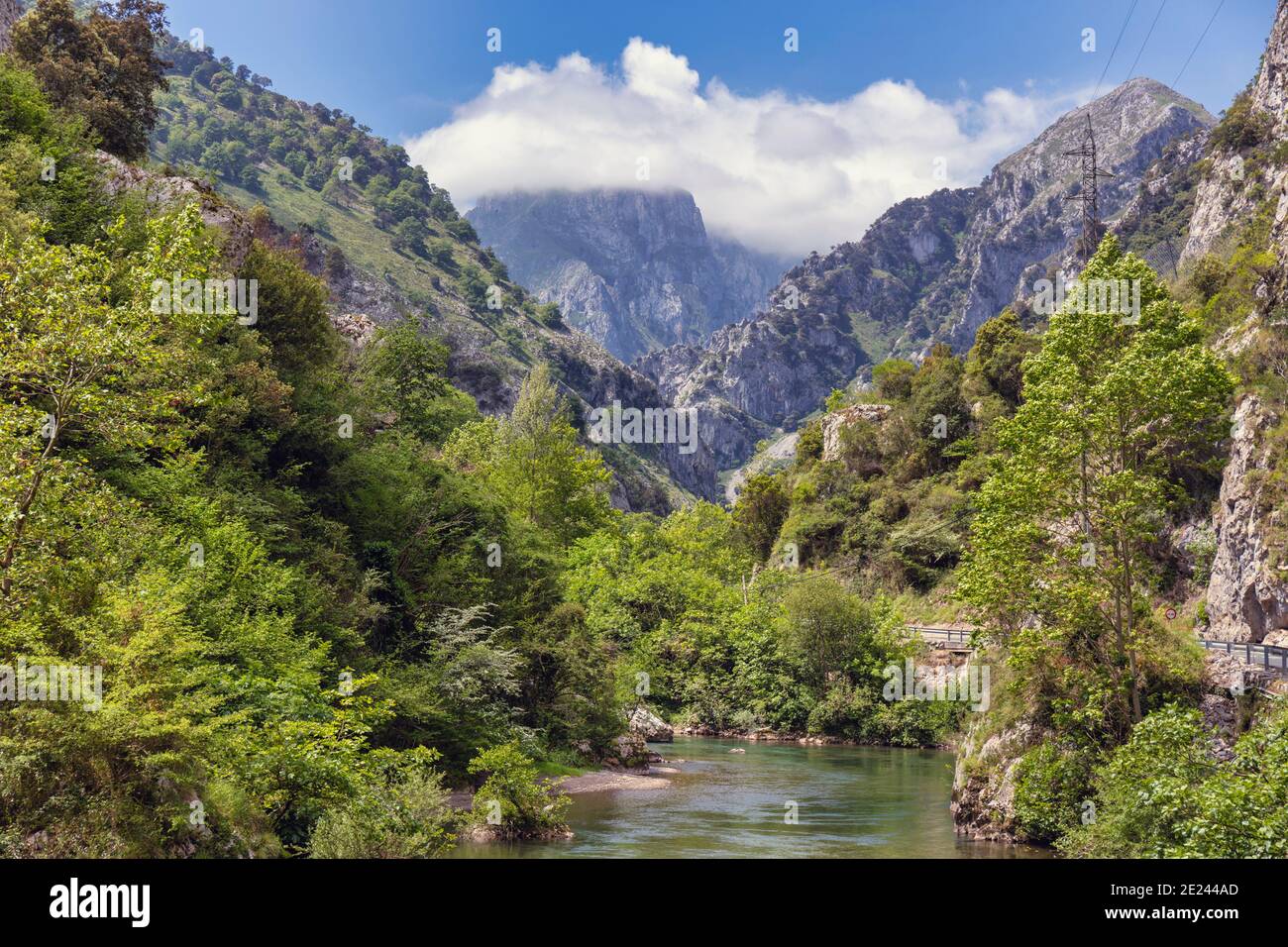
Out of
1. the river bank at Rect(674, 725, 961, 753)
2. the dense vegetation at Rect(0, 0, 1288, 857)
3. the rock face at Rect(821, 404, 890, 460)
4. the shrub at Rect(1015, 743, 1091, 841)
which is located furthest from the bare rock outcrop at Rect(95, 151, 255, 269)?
the rock face at Rect(821, 404, 890, 460)

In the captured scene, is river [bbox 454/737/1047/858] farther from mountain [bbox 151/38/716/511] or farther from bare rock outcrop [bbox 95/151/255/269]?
mountain [bbox 151/38/716/511]

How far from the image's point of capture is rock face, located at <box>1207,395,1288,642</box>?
2923 centimetres

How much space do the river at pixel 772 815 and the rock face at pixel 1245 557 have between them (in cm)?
1090

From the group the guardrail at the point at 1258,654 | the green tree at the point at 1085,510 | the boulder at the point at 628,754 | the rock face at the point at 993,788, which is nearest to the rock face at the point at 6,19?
the boulder at the point at 628,754

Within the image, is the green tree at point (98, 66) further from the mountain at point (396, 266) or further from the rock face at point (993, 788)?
the mountain at point (396, 266)

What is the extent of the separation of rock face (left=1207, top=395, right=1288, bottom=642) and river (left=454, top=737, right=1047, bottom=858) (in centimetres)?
1090

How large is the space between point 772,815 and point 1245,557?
16931 millimetres

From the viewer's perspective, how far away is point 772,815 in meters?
29.7

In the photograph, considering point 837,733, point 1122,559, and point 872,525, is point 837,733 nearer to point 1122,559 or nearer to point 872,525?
point 872,525

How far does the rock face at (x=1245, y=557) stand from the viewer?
29.2 metres

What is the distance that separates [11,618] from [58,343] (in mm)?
4277

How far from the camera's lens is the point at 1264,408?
3123 centimetres

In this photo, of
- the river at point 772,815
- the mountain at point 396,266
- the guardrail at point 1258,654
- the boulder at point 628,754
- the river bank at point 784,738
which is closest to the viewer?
the river at point 772,815
